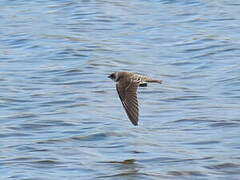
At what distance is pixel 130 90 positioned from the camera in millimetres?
8719

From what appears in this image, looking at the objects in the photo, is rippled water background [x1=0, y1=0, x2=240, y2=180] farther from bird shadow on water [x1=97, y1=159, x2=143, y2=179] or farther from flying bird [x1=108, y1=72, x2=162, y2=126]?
flying bird [x1=108, y1=72, x2=162, y2=126]

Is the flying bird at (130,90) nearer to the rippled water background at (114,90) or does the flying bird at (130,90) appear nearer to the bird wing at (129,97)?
the bird wing at (129,97)

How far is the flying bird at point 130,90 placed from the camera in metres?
8.48

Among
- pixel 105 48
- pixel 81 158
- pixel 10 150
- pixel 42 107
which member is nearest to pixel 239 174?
pixel 81 158

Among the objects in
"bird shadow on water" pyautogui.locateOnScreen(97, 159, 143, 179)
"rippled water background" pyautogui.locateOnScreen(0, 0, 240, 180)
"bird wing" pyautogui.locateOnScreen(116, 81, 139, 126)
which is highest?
"bird wing" pyautogui.locateOnScreen(116, 81, 139, 126)

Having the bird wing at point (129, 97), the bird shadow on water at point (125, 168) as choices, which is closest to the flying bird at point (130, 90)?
the bird wing at point (129, 97)

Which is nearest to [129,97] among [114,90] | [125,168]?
[125,168]

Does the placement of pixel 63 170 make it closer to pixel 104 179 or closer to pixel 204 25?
pixel 104 179

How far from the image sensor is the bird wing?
333 inches

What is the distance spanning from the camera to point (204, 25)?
1466 centimetres

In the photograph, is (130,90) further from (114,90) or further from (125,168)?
(114,90)

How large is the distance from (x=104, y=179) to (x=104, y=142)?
46.5 inches

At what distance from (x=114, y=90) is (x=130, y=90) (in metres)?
2.56

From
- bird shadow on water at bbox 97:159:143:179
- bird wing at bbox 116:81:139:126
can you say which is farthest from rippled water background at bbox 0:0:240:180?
bird wing at bbox 116:81:139:126
